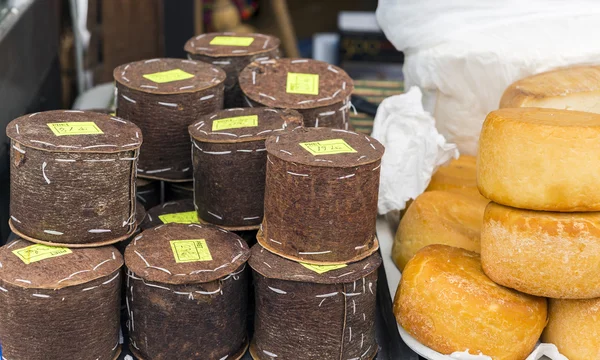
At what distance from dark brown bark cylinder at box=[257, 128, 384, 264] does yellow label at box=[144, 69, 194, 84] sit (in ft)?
1.18

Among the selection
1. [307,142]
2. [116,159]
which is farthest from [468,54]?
[116,159]

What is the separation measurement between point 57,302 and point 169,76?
63cm

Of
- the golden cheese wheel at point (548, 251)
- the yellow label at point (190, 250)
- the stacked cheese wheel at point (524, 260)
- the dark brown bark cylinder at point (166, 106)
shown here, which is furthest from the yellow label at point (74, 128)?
the golden cheese wheel at point (548, 251)

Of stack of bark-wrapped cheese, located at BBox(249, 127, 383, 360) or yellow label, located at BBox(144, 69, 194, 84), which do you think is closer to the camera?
stack of bark-wrapped cheese, located at BBox(249, 127, 383, 360)

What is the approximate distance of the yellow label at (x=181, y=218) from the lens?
161 centimetres

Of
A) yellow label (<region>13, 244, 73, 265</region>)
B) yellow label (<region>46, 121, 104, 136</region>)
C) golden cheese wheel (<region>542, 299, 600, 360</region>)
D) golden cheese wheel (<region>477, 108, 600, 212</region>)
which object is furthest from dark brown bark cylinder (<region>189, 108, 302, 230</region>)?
golden cheese wheel (<region>542, 299, 600, 360</region>)

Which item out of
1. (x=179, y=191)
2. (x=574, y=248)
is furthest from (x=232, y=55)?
(x=574, y=248)

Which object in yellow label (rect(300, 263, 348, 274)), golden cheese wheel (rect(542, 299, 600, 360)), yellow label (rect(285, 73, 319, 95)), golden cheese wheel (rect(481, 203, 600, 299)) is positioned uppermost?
yellow label (rect(285, 73, 319, 95))

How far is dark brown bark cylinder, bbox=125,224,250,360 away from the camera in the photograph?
1.32 metres

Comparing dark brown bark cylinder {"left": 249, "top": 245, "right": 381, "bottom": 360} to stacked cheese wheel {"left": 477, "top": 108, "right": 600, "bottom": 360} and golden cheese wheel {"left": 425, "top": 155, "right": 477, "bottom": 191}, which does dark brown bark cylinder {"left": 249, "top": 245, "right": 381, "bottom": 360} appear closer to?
stacked cheese wheel {"left": 477, "top": 108, "right": 600, "bottom": 360}

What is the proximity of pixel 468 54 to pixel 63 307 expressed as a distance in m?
1.21

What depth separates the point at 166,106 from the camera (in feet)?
5.20

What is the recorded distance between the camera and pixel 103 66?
3.11 metres

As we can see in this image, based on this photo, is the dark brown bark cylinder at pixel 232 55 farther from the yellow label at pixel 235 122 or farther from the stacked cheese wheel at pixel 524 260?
the stacked cheese wheel at pixel 524 260
